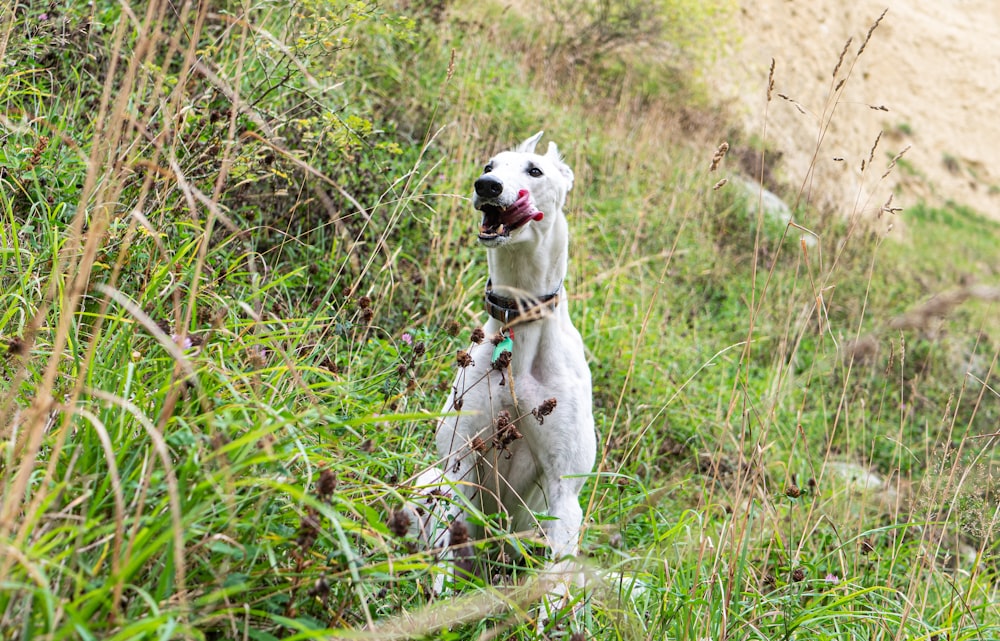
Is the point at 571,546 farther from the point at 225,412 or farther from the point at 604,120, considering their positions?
the point at 604,120

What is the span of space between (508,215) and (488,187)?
125mm

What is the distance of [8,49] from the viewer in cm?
341

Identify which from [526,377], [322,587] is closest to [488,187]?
[526,377]

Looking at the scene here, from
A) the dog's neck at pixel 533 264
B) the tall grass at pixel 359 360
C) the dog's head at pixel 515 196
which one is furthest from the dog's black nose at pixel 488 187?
the dog's neck at pixel 533 264

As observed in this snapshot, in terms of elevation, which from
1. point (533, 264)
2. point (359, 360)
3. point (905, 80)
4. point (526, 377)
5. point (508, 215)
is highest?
point (905, 80)

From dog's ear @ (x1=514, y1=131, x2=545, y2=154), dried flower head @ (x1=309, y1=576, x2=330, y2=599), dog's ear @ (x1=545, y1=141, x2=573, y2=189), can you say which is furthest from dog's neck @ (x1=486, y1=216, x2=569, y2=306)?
dried flower head @ (x1=309, y1=576, x2=330, y2=599)

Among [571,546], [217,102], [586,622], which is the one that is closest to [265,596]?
[586,622]

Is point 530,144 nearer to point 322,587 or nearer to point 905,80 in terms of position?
point 322,587

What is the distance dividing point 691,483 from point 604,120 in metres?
5.09

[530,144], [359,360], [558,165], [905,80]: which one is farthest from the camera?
[905,80]

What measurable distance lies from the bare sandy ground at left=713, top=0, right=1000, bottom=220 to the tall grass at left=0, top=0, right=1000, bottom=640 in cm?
876

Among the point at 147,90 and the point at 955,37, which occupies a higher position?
the point at 955,37

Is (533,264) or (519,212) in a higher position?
(519,212)

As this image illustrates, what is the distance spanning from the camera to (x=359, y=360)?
3232mm
